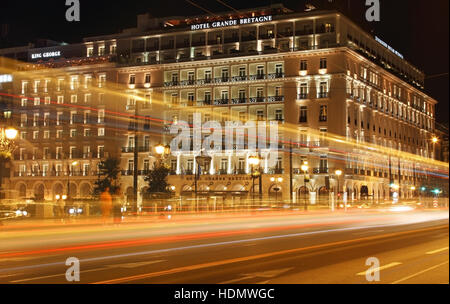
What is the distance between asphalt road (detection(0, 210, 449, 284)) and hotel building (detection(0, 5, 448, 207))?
143 ft

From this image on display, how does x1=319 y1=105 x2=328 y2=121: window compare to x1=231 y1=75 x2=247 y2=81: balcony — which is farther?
x1=231 y1=75 x2=247 y2=81: balcony

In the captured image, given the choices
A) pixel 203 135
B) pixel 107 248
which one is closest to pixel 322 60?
pixel 203 135

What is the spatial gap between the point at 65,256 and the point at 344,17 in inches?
2433

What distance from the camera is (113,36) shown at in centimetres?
8294

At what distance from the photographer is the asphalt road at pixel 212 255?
1138 centimetres

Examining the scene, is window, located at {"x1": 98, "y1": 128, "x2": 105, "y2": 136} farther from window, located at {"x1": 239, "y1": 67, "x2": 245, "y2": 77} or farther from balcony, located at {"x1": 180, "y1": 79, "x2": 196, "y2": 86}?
window, located at {"x1": 239, "y1": 67, "x2": 245, "y2": 77}

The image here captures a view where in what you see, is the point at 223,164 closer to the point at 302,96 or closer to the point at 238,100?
the point at 238,100

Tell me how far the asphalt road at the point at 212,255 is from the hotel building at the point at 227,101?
43.6m

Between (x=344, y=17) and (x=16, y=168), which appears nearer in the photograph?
(x=344, y=17)

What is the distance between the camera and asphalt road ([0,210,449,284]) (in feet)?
37.3

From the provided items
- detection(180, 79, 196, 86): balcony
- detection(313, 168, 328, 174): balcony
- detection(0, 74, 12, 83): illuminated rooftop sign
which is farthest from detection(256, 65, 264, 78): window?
detection(0, 74, 12, 83): illuminated rooftop sign

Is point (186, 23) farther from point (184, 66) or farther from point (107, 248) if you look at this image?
point (107, 248)

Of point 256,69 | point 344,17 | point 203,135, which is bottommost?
point 203,135

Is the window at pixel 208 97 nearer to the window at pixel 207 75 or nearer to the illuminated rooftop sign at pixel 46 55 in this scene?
the window at pixel 207 75
